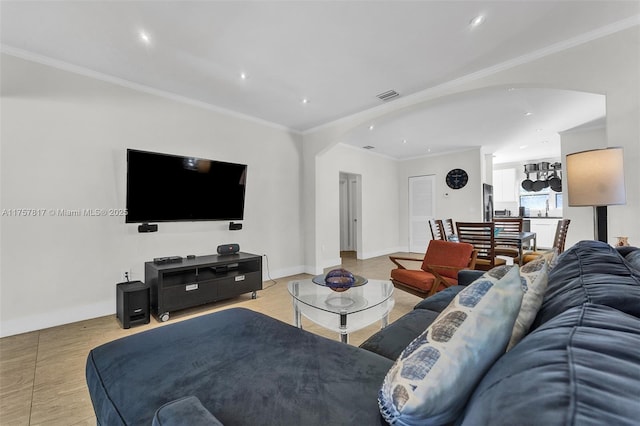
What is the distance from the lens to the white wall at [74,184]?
264 cm

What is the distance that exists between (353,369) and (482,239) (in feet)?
9.68

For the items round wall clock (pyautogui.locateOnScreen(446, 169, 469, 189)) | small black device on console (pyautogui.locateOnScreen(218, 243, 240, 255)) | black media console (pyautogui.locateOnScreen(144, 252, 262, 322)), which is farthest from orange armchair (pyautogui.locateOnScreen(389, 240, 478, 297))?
round wall clock (pyautogui.locateOnScreen(446, 169, 469, 189))

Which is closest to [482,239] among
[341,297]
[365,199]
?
[341,297]

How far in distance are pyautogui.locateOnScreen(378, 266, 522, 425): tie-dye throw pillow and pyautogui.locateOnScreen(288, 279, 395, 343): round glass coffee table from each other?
119 centimetres

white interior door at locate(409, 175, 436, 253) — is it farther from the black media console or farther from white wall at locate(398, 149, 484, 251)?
the black media console

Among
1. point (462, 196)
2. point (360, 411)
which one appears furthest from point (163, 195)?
point (462, 196)

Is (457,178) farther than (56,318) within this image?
Yes

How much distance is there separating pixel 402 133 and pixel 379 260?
2.83m

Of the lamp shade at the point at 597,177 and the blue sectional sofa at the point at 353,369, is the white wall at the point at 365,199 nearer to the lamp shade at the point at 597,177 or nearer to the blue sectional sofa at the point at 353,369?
the lamp shade at the point at 597,177

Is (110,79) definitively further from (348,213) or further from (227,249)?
(348,213)

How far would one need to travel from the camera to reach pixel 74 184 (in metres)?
2.93

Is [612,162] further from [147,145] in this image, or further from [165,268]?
[147,145]

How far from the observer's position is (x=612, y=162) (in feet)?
6.67

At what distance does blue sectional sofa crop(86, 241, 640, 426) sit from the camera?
0.42 m
